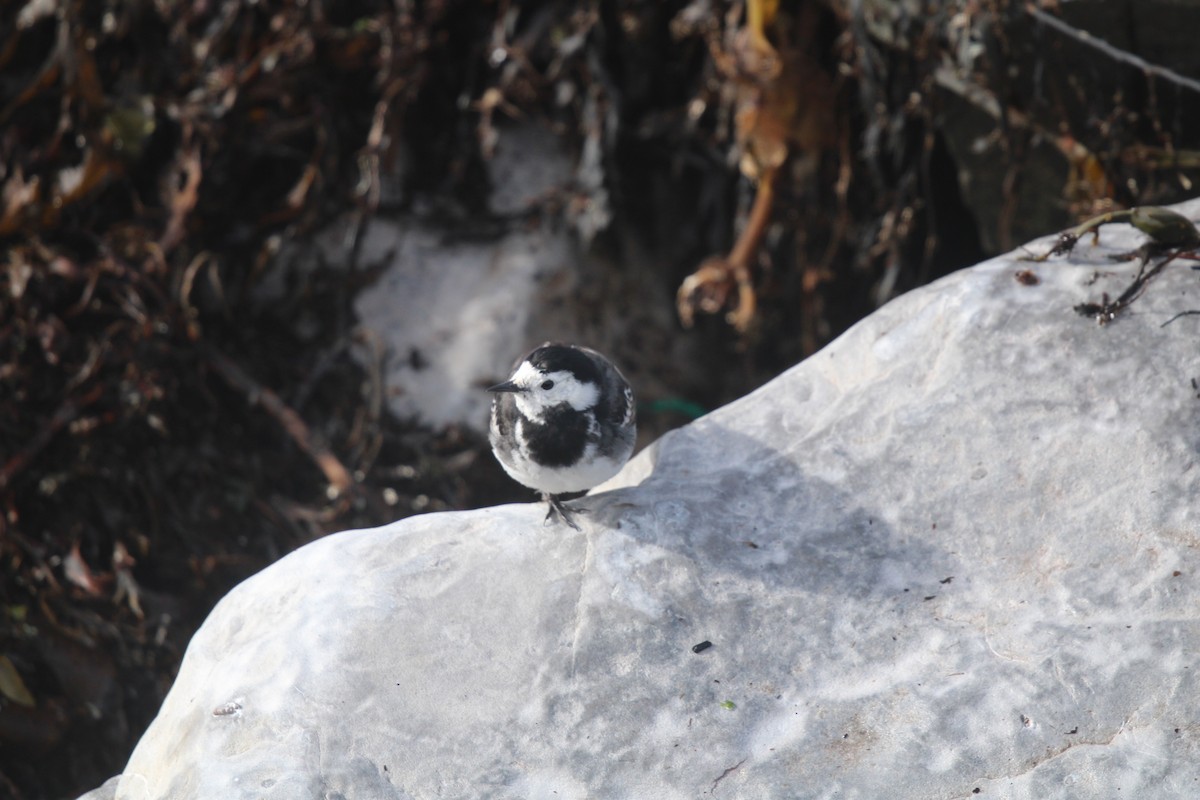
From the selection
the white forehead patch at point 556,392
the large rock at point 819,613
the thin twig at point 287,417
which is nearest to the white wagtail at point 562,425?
the white forehead patch at point 556,392

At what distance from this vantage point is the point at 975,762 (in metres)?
2.38

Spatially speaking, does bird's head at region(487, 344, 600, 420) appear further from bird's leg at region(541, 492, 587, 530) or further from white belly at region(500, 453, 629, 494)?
bird's leg at region(541, 492, 587, 530)

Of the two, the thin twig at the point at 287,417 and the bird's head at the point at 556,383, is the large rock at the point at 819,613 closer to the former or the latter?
the bird's head at the point at 556,383

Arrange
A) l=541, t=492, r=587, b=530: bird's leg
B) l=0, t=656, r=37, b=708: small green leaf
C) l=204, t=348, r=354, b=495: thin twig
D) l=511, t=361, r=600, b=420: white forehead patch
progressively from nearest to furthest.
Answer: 1. l=541, t=492, r=587, b=530: bird's leg
2. l=511, t=361, r=600, b=420: white forehead patch
3. l=0, t=656, r=37, b=708: small green leaf
4. l=204, t=348, r=354, b=495: thin twig

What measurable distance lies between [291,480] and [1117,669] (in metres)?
3.48

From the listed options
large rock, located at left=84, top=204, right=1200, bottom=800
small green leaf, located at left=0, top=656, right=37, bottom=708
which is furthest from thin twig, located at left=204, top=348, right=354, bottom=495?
large rock, located at left=84, top=204, right=1200, bottom=800

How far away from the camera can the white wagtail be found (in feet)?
10.2

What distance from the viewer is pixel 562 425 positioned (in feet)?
10.3

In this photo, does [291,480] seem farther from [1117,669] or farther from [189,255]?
[1117,669]

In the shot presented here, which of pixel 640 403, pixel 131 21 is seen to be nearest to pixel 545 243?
pixel 640 403

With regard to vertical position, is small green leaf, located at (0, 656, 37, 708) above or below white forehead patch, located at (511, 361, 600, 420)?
below

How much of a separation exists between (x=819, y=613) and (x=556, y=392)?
101 cm

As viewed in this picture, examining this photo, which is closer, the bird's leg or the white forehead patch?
the bird's leg

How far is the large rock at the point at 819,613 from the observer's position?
242cm
